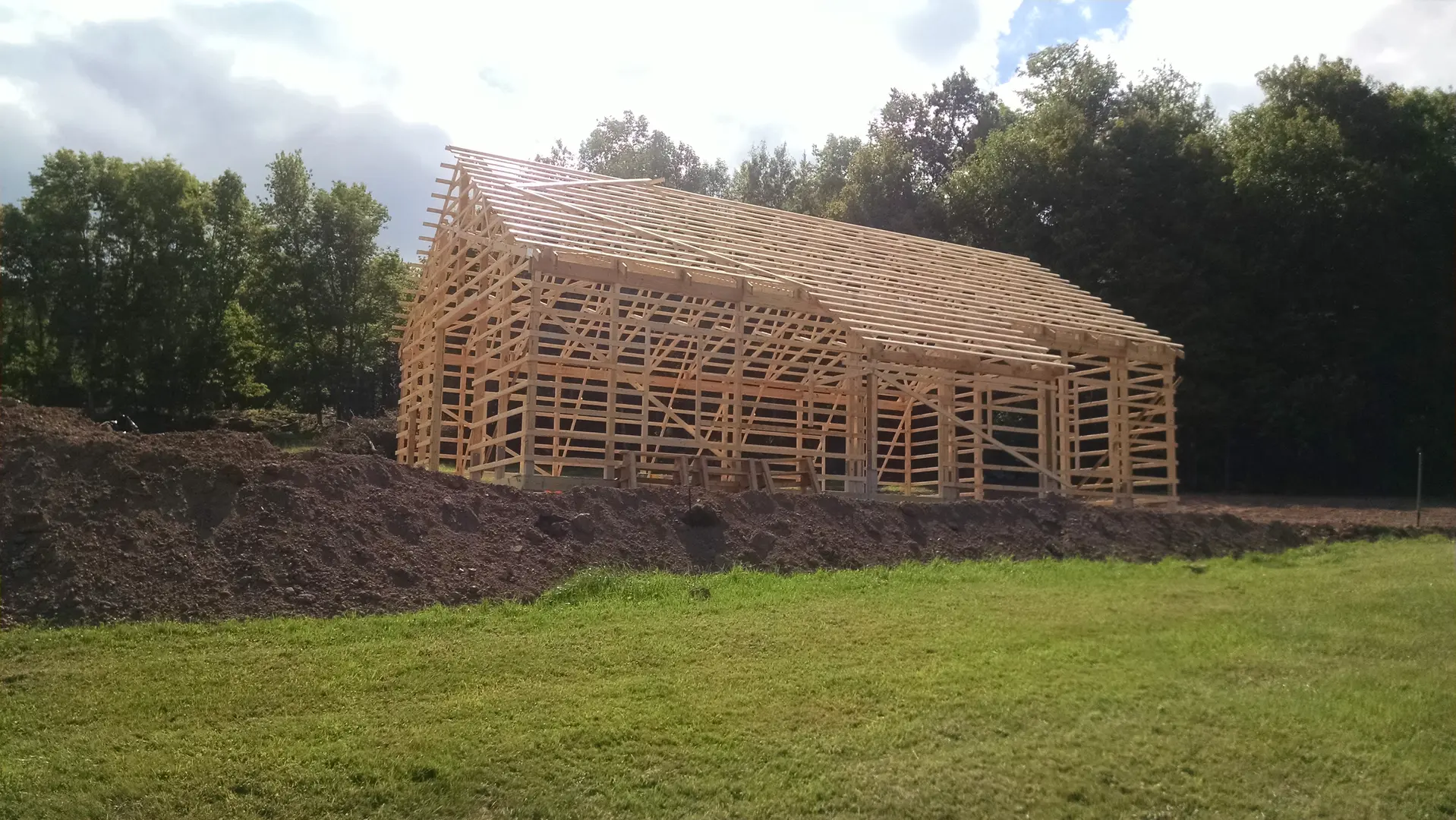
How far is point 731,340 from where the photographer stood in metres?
18.1

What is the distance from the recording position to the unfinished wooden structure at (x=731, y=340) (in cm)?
1548

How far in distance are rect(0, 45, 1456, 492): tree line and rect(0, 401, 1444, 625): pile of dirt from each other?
16870 millimetres

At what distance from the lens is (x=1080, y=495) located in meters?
19.8

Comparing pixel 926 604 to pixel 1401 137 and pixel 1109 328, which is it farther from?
pixel 1401 137

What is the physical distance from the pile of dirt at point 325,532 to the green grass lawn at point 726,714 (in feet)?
1.76

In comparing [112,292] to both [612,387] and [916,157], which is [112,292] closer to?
[612,387]

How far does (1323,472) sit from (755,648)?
25644mm

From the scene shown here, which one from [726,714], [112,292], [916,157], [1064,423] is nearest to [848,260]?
[1064,423]

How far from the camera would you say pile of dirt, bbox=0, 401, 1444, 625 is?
317 inches

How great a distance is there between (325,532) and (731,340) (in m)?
9.96

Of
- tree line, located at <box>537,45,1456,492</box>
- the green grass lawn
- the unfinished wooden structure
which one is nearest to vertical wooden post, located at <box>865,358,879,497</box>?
the unfinished wooden structure

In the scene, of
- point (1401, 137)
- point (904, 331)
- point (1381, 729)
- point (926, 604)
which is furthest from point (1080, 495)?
point (1401, 137)

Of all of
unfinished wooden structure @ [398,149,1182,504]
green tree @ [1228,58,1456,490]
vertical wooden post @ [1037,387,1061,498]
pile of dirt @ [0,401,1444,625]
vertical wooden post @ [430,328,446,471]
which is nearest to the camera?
pile of dirt @ [0,401,1444,625]

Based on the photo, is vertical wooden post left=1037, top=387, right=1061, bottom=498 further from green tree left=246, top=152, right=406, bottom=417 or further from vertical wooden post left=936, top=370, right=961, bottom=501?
green tree left=246, top=152, right=406, bottom=417
